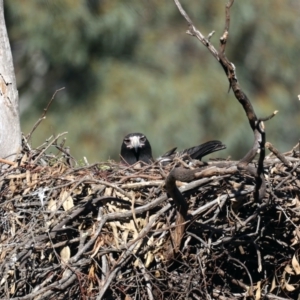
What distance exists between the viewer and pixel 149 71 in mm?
21547

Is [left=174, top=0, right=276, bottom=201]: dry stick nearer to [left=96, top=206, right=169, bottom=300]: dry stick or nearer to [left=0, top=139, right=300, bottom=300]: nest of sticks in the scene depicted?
[left=0, top=139, right=300, bottom=300]: nest of sticks

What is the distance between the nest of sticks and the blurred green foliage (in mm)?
11763

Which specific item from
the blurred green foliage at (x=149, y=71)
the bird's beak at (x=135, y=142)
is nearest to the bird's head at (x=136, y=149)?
the bird's beak at (x=135, y=142)

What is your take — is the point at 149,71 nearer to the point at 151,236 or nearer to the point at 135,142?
the point at 135,142

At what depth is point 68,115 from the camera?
69.6 ft

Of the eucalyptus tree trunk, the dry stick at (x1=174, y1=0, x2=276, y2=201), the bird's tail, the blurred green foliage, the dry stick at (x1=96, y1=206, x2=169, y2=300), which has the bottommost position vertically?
the dry stick at (x1=96, y1=206, x2=169, y2=300)

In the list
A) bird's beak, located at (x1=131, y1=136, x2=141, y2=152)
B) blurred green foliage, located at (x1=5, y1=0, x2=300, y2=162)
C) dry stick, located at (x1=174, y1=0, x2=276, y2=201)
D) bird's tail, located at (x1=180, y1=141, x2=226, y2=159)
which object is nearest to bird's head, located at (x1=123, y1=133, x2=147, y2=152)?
bird's beak, located at (x1=131, y1=136, x2=141, y2=152)

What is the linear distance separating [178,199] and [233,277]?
1090mm

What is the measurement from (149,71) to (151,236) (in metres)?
14.5

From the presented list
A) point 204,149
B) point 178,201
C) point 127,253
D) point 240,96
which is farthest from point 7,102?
point 240,96

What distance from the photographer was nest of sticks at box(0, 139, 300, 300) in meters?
7.10

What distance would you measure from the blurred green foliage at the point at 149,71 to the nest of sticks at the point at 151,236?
38.6ft

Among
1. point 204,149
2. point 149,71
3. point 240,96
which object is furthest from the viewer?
point 149,71

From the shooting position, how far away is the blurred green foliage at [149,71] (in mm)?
19984
